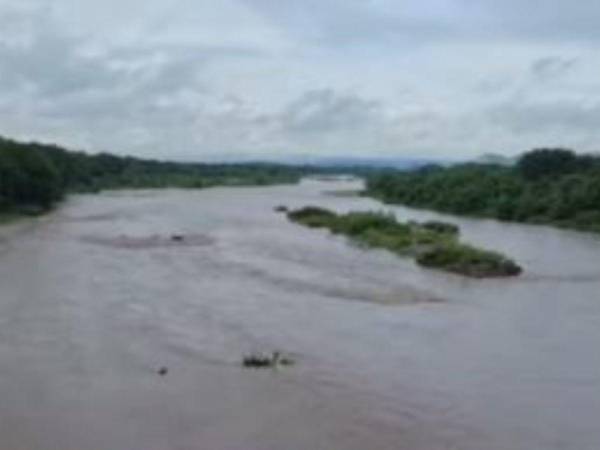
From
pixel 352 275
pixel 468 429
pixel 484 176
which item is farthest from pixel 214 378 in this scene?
Answer: pixel 484 176

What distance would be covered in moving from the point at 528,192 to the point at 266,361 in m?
35.0

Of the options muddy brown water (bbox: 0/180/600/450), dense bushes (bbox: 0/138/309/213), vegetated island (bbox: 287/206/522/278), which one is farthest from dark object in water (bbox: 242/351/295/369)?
dense bushes (bbox: 0/138/309/213)

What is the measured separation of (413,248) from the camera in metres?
33.5

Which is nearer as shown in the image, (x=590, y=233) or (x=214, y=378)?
(x=214, y=378)

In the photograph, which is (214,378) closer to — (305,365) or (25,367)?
(305,365)

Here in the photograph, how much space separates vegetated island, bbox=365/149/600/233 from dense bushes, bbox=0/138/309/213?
19.0 meters

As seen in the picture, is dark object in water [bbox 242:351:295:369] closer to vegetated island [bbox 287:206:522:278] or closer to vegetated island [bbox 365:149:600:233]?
vegetated island [bbox 287:206:522:278]

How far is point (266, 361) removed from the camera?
1681 centimetres

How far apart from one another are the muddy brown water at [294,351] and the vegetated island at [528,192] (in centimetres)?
1128

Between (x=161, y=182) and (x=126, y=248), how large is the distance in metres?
56.7

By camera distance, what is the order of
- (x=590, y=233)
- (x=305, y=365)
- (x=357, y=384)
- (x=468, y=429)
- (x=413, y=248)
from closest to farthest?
(x=468, y=429) → (x=357, y=384) → (x=305, y=365) → (x=413, y=248) → (x=590, y=233)

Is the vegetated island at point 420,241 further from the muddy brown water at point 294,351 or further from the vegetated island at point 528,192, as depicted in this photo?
the vegetated island at point 528,192

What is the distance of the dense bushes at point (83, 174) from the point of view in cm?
4706

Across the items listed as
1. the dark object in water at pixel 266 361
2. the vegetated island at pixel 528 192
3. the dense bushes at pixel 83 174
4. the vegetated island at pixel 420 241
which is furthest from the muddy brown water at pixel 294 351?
the dense bushes at pixel 83 174
